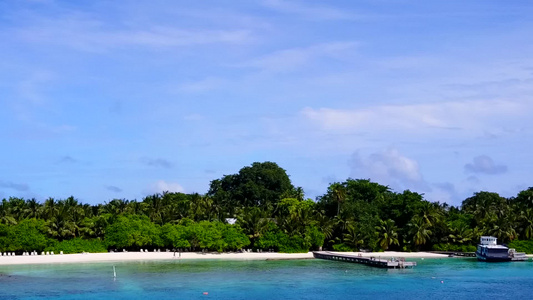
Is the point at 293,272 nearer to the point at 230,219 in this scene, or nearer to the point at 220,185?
the point at 230,219

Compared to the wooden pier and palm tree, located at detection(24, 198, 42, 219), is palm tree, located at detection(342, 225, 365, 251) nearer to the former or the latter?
the wooden pier

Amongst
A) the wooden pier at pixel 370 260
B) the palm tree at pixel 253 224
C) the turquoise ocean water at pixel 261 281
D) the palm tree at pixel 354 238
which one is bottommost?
the turquoise ocean water at pixel 261 281

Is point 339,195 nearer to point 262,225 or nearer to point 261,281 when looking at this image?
point 262,225

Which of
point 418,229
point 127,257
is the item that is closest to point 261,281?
point 127,257

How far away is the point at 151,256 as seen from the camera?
9031cm

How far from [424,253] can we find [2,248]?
58.2 m

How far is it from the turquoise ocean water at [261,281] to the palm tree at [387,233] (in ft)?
34.6

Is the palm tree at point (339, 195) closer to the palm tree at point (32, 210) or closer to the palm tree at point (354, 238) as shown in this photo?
the palm tree at point (354, 238)

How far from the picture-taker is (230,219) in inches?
4213

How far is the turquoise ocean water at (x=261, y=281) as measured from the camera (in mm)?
59188

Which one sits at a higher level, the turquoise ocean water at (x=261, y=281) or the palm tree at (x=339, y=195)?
the palm tree at (x=339, y=195)

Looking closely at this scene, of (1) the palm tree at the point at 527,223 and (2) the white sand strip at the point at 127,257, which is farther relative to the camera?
(1) the palm tree at the point at 527,223

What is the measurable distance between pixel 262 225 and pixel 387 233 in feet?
59.4

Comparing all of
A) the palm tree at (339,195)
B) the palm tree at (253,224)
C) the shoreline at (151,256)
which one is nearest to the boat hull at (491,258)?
the shoreline at (151,256)
